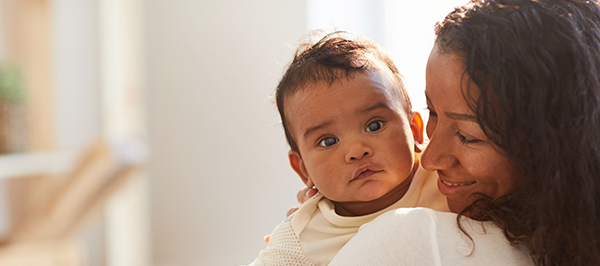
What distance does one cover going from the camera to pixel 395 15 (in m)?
2.25

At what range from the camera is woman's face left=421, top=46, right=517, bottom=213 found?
59 cm

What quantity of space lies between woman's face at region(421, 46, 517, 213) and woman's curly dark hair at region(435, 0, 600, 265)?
20 millimetres

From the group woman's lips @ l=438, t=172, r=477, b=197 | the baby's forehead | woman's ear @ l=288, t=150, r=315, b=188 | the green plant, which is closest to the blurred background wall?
the green plant

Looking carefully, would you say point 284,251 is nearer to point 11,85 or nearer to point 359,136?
point 359,136

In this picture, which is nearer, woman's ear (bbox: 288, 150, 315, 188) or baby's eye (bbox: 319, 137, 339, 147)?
baby's eye (bbox: 319, 137, 339, 147)

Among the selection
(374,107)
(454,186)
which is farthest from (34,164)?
(454,186)

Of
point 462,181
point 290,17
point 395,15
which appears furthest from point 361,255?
point 290,17

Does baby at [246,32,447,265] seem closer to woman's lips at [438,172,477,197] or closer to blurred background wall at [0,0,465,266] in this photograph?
woman's lips at [438,172,477,197]

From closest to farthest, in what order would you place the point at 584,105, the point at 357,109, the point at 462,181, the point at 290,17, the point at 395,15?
the point at 584,105 < the point at 462,181 < the point at 357,109 < the point at 395,15 < the point at 290,17

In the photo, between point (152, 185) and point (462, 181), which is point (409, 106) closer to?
point (462, 181)

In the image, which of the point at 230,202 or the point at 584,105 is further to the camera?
the point at 230,202

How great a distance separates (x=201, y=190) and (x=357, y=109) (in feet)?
8.62

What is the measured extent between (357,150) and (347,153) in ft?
0.07

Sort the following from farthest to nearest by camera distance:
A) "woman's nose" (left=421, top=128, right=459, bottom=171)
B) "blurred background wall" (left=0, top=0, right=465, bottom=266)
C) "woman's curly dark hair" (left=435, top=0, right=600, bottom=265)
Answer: "blurred background wall" (left=0, top=0, right=465, bottom=266) → "woman's nose" (left=421, top=128, right=459, bottom=171) → "woman's curly dark hair" (left=435, top=0, right=600, bottom=265)
